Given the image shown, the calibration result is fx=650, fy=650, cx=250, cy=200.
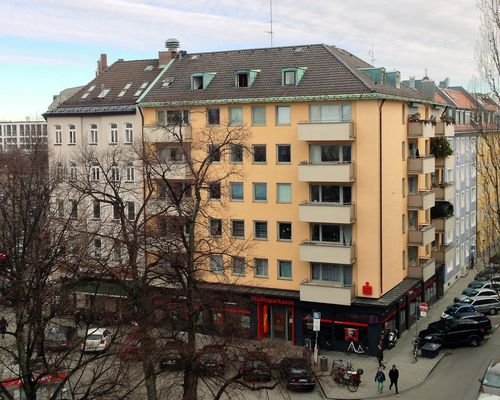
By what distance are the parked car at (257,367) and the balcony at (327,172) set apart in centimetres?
1495

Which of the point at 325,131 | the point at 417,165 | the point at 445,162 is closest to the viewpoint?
the point at 325,131

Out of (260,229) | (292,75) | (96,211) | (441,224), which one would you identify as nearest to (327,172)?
(260,229)

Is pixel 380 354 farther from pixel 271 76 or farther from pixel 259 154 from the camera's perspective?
pixel 271 76

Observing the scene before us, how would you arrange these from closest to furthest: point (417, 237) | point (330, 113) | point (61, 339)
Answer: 1. point (61, 339)
2. point (330, 113)
3. point (417, 237)

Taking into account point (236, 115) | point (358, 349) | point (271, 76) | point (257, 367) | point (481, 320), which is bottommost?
point (358, 349)

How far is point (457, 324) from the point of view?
126ft

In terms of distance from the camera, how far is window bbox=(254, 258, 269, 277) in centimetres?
4000

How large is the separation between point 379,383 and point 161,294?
12.2 meters

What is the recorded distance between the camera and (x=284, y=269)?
39531 millimetres

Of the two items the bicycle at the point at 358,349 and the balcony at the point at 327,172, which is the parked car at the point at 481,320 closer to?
the bicycle at the point at 358,349

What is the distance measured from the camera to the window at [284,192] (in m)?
38.8

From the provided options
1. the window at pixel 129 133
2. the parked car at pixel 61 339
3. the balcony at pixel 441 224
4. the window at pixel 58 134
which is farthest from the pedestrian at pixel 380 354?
the window at pixel 58 134

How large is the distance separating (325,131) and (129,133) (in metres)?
14.3

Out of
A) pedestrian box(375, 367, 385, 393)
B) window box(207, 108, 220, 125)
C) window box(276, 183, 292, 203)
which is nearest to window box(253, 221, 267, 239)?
window box(276, 183, 292, 203)
